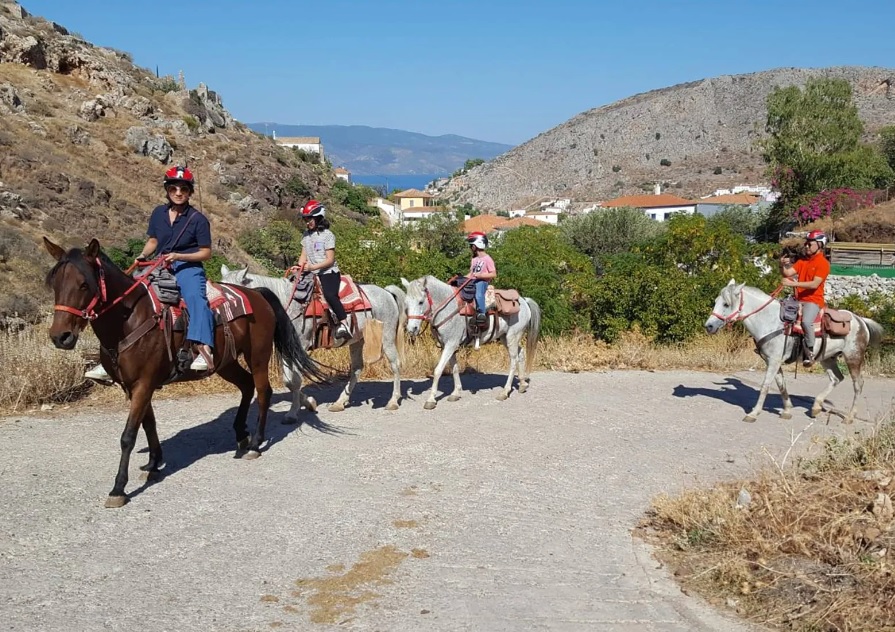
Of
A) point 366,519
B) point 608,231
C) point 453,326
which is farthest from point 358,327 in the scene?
point 608,231

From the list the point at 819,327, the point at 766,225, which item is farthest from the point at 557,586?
the point at 766,225

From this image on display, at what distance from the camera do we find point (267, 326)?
28.7 feet

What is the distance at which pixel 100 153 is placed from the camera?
152ft

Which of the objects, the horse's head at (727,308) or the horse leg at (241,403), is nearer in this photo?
the horse leg at (241,403)

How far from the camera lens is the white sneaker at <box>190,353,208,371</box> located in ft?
25.5

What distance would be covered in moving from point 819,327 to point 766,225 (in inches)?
2295

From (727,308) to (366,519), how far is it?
6981 millimetres

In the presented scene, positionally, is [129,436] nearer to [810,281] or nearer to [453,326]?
[453,326]

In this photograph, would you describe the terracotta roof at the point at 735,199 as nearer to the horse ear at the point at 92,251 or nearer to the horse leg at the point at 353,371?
the horse leg at the point at 353,371

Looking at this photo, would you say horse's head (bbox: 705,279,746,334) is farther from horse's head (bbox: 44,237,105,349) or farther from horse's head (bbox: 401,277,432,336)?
horse's head (bbox: 44,237,105,349)

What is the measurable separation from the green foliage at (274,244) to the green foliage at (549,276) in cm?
2335

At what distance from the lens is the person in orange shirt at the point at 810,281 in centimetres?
1100

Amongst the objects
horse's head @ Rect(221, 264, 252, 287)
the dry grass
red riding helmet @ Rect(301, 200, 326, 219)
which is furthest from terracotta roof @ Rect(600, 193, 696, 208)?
the dry grass

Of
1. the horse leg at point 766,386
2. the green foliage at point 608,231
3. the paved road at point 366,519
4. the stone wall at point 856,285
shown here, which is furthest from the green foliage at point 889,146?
the paved road at point 366,519
